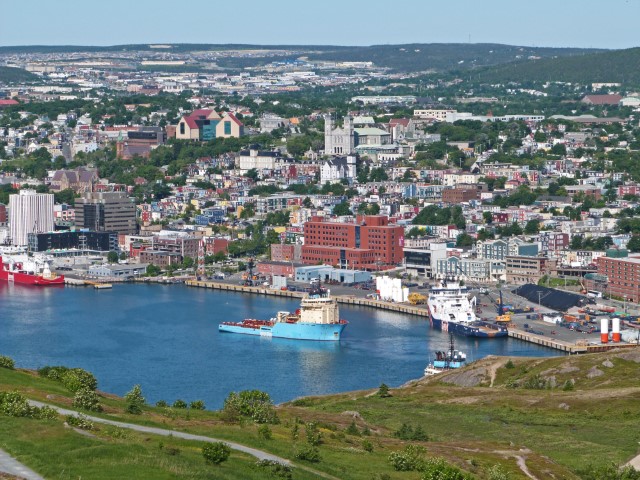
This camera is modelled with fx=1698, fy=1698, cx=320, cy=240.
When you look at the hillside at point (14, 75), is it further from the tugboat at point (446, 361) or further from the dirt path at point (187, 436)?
the dirt path at point (187, 436)

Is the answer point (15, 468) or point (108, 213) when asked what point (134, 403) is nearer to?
point (15, 468)

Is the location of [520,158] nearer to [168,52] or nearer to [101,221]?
[101,221]

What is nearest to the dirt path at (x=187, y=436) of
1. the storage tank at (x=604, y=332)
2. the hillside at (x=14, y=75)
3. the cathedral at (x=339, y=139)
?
the storage tank at (x=604, y=332)

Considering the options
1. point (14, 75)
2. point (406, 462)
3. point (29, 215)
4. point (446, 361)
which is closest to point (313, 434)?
point (406, 462)

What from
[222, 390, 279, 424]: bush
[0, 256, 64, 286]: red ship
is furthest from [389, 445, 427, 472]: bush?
[0, 256, 64, 286]: red ship

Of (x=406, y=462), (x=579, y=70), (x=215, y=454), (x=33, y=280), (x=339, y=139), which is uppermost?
(x=579, y=70)

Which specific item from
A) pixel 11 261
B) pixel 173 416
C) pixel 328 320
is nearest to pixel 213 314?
pixel 328 320
